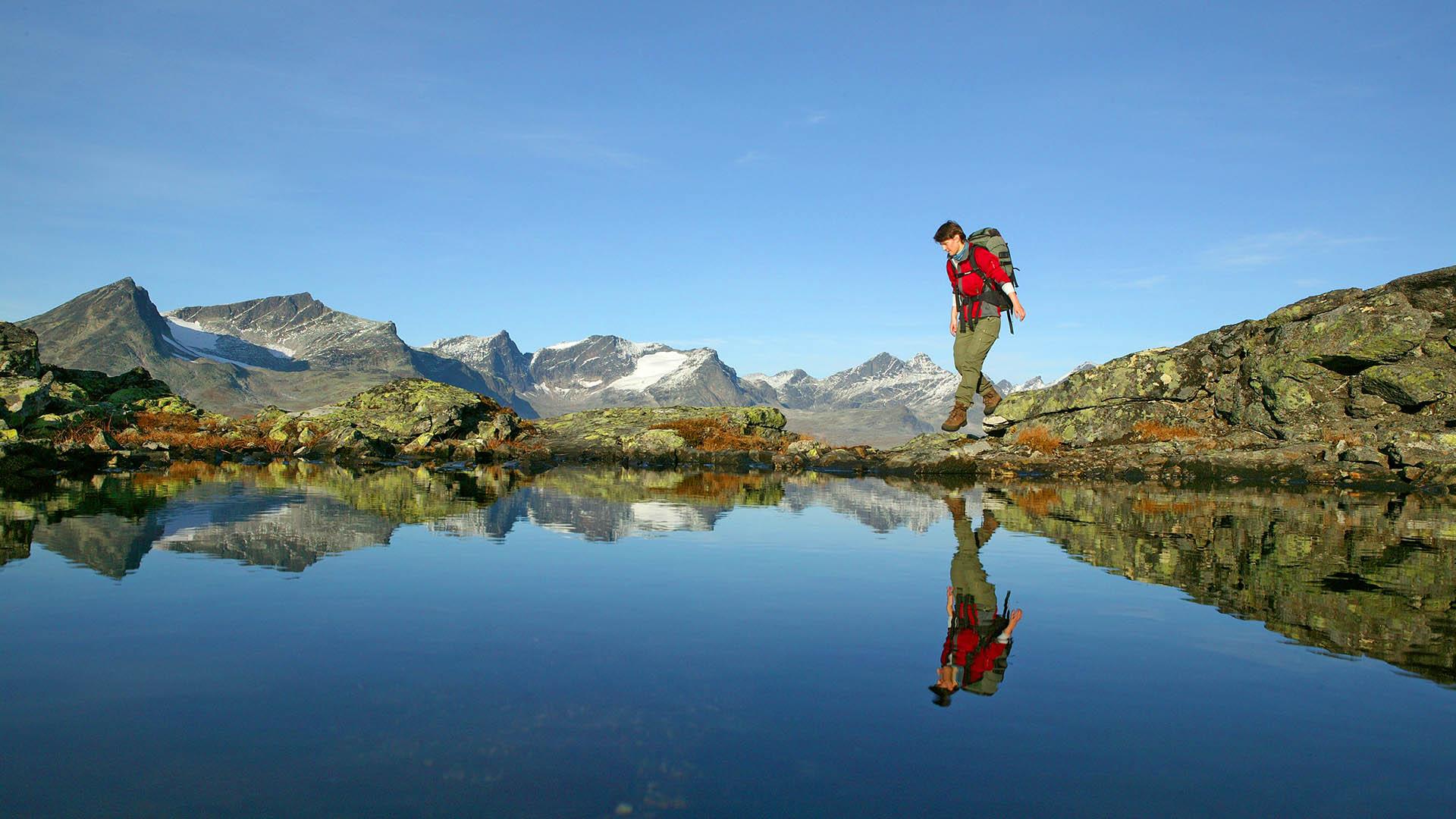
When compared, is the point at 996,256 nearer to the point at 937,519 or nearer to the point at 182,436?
the point at 937,519

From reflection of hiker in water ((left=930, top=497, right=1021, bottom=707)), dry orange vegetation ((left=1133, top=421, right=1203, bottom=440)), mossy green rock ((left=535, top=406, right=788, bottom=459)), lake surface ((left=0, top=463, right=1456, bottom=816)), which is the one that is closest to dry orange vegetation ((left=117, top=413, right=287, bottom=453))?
A: mossy green rock ((left=535, top=406, right=788, bottom=459))

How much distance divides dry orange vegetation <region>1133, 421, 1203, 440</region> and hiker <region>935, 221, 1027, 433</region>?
21.9 m

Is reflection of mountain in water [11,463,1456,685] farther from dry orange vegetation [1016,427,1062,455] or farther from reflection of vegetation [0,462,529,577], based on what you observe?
dry orange vegetation [1016,427,1062,455]

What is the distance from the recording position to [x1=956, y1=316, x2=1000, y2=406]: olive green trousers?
15664 mm

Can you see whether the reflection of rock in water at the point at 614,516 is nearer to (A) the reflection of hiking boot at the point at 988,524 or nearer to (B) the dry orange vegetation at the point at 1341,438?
(A) the reflection of hiking boot at the point at 988,524

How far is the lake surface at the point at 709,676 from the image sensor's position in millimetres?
4551

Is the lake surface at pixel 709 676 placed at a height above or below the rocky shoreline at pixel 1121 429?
below

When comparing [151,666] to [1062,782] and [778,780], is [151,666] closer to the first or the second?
[778,780]

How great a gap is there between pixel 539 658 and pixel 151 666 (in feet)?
8.71

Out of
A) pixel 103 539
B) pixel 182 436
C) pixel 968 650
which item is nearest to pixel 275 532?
pixel 103 539

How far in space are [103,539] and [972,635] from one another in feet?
37.3

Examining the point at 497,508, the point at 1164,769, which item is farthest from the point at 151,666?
the point at 497,508

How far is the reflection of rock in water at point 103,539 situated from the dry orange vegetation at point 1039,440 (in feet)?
96.0

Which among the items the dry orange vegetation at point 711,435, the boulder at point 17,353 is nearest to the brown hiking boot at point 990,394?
the dry orange vegetation at point 711,435
